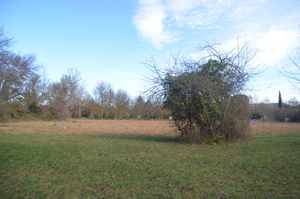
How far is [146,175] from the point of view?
536 cm

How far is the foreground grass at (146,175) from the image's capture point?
4.28m

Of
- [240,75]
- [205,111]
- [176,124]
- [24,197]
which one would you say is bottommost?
[24,197]

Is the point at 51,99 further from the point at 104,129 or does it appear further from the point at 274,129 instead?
the point at 274,129

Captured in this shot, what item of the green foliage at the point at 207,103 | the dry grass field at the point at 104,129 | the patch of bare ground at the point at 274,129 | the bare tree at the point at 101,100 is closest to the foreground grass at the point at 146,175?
the green foliage at the point at 207,103

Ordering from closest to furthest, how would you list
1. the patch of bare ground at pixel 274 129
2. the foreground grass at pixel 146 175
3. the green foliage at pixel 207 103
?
1. the foreground grass at pixel 146 175
2. the green foliage at pixel 207 103
3. the patch of bare ground at pixel 274 129

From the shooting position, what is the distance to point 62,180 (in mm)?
4969

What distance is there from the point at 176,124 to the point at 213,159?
455 centimetres

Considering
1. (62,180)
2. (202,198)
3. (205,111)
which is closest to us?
(202,198)

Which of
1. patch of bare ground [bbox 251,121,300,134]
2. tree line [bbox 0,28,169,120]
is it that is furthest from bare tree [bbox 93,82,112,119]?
patch of bare ground [bbox 251,121,300,134]

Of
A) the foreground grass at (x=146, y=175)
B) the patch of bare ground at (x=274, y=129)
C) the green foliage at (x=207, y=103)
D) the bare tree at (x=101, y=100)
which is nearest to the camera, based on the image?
the foreground grass at (x=146, y=175)

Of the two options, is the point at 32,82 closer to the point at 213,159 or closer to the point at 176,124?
the point at 176,124

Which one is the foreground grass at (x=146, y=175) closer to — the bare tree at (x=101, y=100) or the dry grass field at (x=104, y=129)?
the dry grass field at (x=104, y=129)

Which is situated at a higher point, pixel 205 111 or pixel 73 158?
pixel 205 111

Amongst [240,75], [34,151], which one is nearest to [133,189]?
[34,151]
